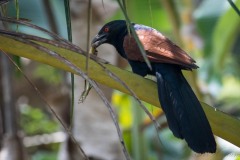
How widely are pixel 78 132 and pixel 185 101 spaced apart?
1.78m

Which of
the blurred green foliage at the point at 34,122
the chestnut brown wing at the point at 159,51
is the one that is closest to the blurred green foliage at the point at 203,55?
the chestnut brown wing at the point at 159,51

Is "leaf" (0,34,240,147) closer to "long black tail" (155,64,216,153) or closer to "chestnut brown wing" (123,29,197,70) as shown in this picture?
"long black tail" (155,64,216,153)

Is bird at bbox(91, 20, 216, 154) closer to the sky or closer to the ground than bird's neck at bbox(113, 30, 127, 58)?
closer to the ground

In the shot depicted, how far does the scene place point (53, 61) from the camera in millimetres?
1535

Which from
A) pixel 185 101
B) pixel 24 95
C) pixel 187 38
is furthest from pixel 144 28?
pixel 24 95

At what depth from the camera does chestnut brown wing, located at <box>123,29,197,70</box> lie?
205 cm

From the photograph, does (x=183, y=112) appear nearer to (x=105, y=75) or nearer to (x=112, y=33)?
(x=105, y=75)

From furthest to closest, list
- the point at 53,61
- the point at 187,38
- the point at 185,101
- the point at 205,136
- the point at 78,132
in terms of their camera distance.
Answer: the point at 187,38 < the point at 78,132 < the point at 185,101 < the point at 205,136 < the point at 53,61

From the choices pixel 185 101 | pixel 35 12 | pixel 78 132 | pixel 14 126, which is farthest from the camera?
pixel 35 12

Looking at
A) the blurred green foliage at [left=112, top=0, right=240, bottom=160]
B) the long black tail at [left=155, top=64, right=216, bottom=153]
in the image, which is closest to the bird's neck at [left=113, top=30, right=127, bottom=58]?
the blurred green foliage at [left=112, top=0, right=240, bottom=160]

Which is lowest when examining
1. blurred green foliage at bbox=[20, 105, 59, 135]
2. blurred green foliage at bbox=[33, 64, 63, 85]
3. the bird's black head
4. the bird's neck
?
the bird's neck

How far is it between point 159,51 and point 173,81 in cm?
18

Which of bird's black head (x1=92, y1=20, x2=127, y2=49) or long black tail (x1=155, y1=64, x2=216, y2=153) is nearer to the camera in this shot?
long black tail (x1=155, y1=64, x2=216, y2=153)

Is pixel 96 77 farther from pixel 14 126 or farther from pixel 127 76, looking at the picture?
pixel 14 126
